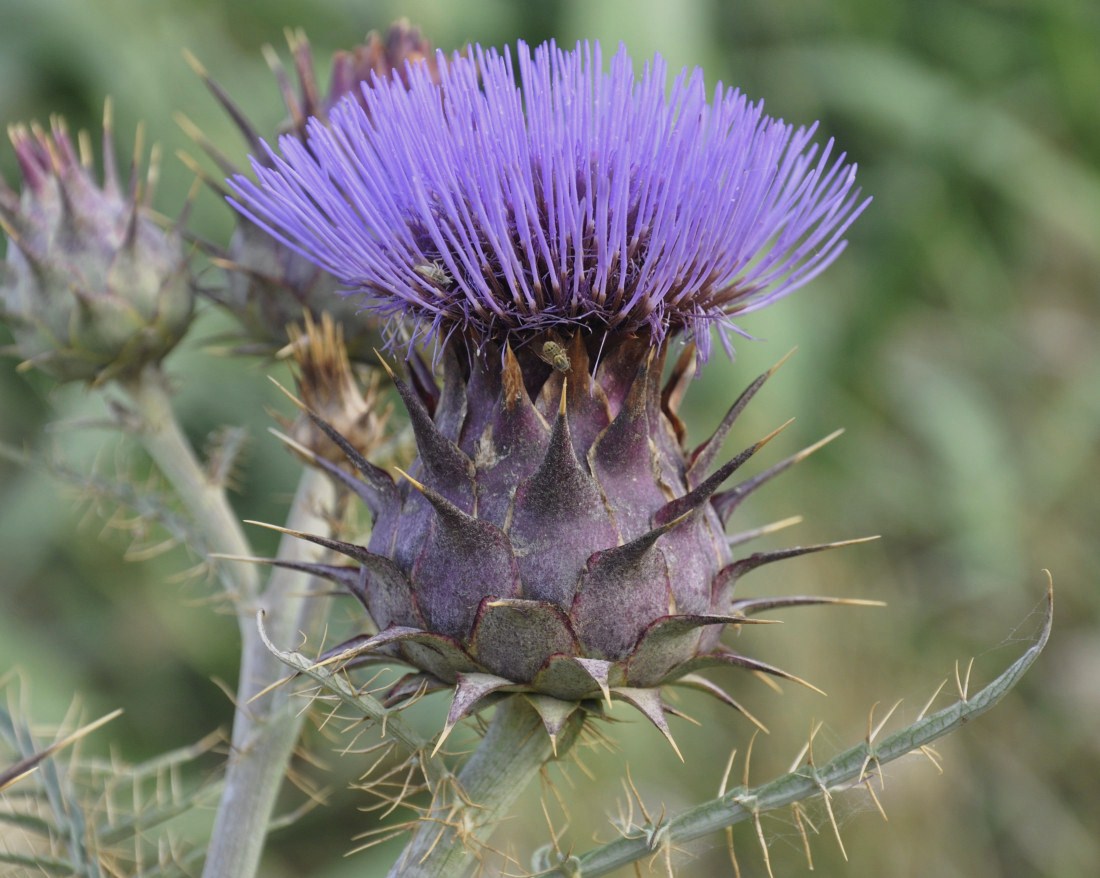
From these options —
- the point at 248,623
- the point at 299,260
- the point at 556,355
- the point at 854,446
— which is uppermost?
the point at 299,260

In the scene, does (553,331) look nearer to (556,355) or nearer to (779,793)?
(556,355)

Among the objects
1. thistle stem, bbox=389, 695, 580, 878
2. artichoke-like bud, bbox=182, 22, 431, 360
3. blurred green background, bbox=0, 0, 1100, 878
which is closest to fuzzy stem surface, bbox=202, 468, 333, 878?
thistle stem, bbox=389, 695, 580, 878

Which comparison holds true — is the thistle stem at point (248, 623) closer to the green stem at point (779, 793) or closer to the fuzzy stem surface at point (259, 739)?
the fuzzy stem surface at point (259, 739)

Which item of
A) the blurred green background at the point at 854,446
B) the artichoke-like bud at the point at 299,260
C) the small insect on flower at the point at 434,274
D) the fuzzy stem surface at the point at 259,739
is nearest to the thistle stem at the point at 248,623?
the fuzzy stem surface at the point at 259,739

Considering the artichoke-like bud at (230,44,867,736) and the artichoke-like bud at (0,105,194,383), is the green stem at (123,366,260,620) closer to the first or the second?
the artichoke-like bud at (0,105,194,383)

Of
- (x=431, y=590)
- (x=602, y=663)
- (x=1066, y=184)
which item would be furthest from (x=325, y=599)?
(x=1066, y=184)

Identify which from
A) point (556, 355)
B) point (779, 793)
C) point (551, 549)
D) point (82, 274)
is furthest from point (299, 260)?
point (779, 793)

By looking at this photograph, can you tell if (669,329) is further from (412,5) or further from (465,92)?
(412,5)
